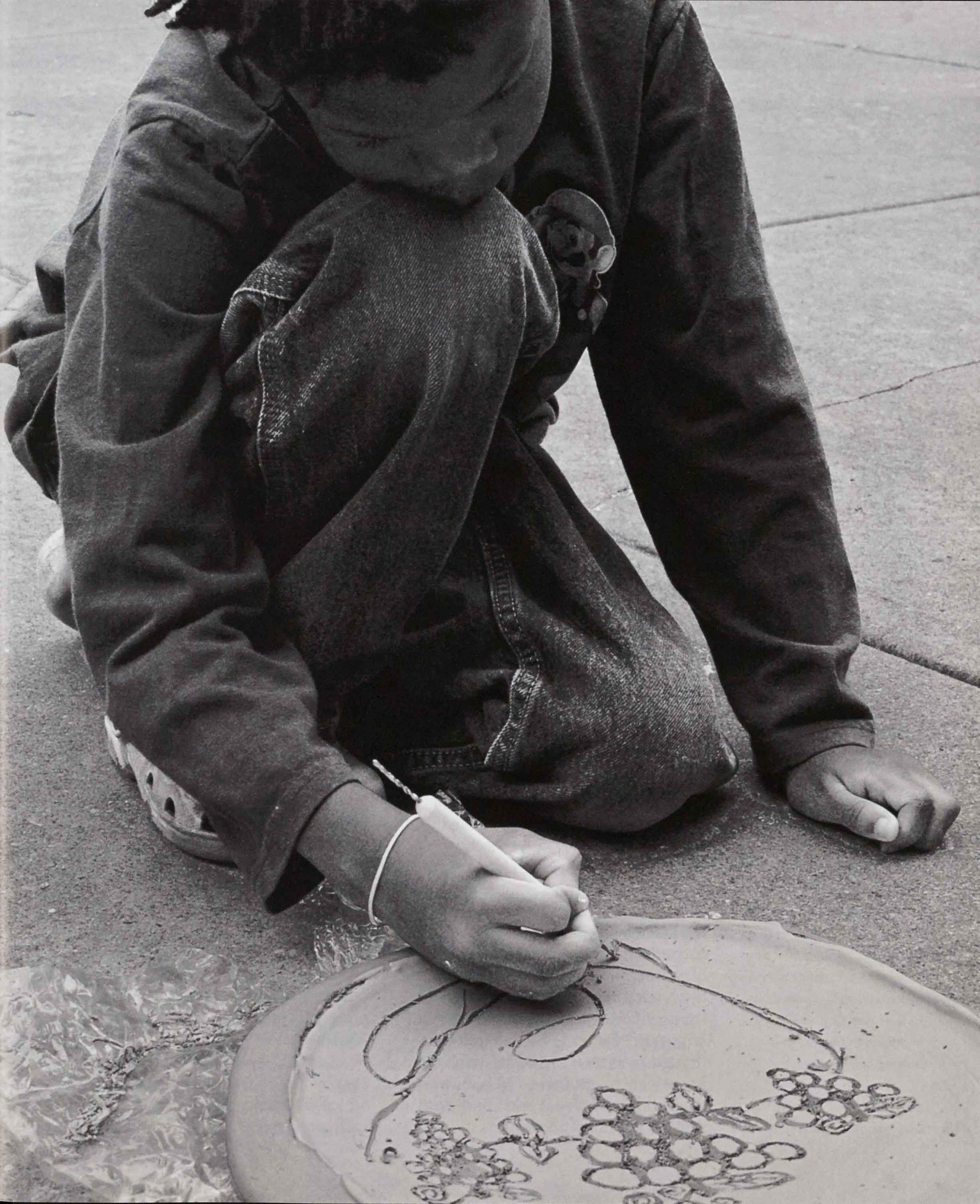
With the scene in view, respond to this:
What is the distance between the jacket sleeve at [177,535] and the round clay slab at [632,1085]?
0.64 feet

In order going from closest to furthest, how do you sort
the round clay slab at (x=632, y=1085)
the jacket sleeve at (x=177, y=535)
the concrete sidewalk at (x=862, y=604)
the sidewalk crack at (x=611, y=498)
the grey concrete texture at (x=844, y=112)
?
the round clay slab at (x=632, y=1085) → the jacket sleeve at (x=177, y=535) → the concrete sidewalk at (x=862, y=604) → the sidewalk crack at (x=611, y=498) → the grey concrete texture at (x=844, y=112)

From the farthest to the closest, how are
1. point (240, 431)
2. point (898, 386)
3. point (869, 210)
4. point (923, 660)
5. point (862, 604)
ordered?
point (869, 210)
point (898, 386)
point (862, 604)
point (923, 660)
point (240, 431)

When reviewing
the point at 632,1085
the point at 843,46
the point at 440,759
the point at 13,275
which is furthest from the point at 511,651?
the point at 843,46

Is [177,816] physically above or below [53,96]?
above

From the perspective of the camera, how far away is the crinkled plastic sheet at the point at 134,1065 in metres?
1.21

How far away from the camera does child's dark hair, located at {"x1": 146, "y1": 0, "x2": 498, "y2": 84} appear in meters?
1.30

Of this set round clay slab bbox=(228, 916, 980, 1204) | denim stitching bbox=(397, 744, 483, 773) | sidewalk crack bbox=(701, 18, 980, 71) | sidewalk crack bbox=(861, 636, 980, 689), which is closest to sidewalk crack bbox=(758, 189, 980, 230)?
sidewalk crack bbox=(701, 18, 980, 71)

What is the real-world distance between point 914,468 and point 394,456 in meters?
1.40

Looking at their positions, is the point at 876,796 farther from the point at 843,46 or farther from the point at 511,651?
the point at 843,46

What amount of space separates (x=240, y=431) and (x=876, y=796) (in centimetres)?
79

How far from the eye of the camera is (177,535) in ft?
4.76

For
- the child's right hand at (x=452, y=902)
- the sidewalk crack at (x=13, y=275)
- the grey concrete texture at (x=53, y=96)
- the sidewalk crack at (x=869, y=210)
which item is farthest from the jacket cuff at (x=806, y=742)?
the sidewalk crack at (x=869, y=210)

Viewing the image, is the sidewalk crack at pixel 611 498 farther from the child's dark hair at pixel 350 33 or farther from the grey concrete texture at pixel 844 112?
the grey concrete texture at pixel 844 112

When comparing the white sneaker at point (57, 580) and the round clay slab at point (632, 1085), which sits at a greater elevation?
the round clay slab at point (632, 1085)
